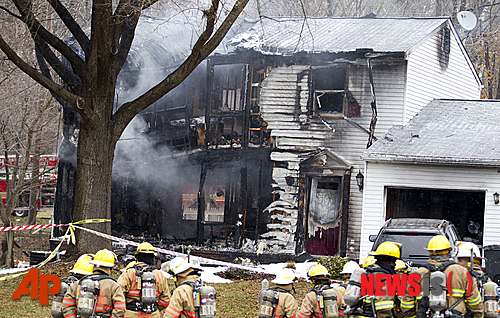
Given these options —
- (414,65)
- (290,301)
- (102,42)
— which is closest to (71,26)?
(102,42)

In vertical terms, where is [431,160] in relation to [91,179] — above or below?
above

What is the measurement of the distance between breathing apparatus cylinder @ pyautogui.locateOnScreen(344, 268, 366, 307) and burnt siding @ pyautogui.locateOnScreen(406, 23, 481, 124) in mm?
10335

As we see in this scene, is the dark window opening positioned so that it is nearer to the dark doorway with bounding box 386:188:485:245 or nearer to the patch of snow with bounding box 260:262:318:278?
the patch of snow with bounding box 260:262:318:278

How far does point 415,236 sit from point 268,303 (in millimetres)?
4397

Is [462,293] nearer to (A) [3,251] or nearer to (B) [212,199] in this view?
(B) [212,199]

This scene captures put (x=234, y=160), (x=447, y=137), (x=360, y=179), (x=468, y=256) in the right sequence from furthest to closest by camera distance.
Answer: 1. (x=234, y=160)
2. (x=360, y=179)
3. (x=447, y=137)
4. (x=468, y=256)

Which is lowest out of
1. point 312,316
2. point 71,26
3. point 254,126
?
point 312,316

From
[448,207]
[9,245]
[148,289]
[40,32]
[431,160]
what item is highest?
[40,32]

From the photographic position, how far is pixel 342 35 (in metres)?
16.4

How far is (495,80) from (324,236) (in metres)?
19.9

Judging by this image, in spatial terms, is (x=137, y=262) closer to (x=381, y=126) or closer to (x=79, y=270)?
(x=79, y=270)

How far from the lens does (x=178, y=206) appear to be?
17406 millimetres

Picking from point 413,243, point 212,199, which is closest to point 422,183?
point 413,243

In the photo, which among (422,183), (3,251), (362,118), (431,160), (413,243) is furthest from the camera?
(3,251)
